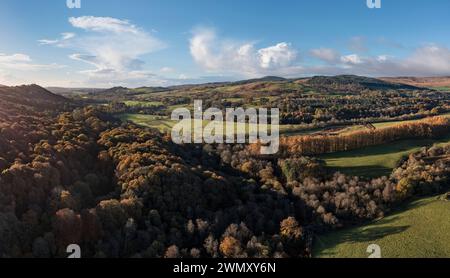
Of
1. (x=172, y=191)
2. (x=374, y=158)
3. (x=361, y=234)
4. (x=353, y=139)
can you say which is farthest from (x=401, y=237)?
(x=353, y=139)

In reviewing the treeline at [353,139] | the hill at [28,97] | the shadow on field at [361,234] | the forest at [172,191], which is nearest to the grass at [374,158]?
the treeline at [353,139]

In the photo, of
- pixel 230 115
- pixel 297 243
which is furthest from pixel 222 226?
pixel 230 115

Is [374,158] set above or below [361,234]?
above

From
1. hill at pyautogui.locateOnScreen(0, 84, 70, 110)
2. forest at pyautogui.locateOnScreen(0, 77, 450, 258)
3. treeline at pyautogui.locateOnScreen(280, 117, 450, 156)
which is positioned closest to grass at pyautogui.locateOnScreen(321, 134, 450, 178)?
treeline at pyautogui.locateOnScreen(280, 117, 450, 156)

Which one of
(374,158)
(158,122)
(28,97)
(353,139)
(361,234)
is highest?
(28,97)

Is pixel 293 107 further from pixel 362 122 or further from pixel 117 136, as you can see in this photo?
pixel 117 136

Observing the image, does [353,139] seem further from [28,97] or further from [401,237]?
[28,97]

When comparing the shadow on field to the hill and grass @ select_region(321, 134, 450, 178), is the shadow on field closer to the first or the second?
grass @ select_region(321, 134, 450, 178)
